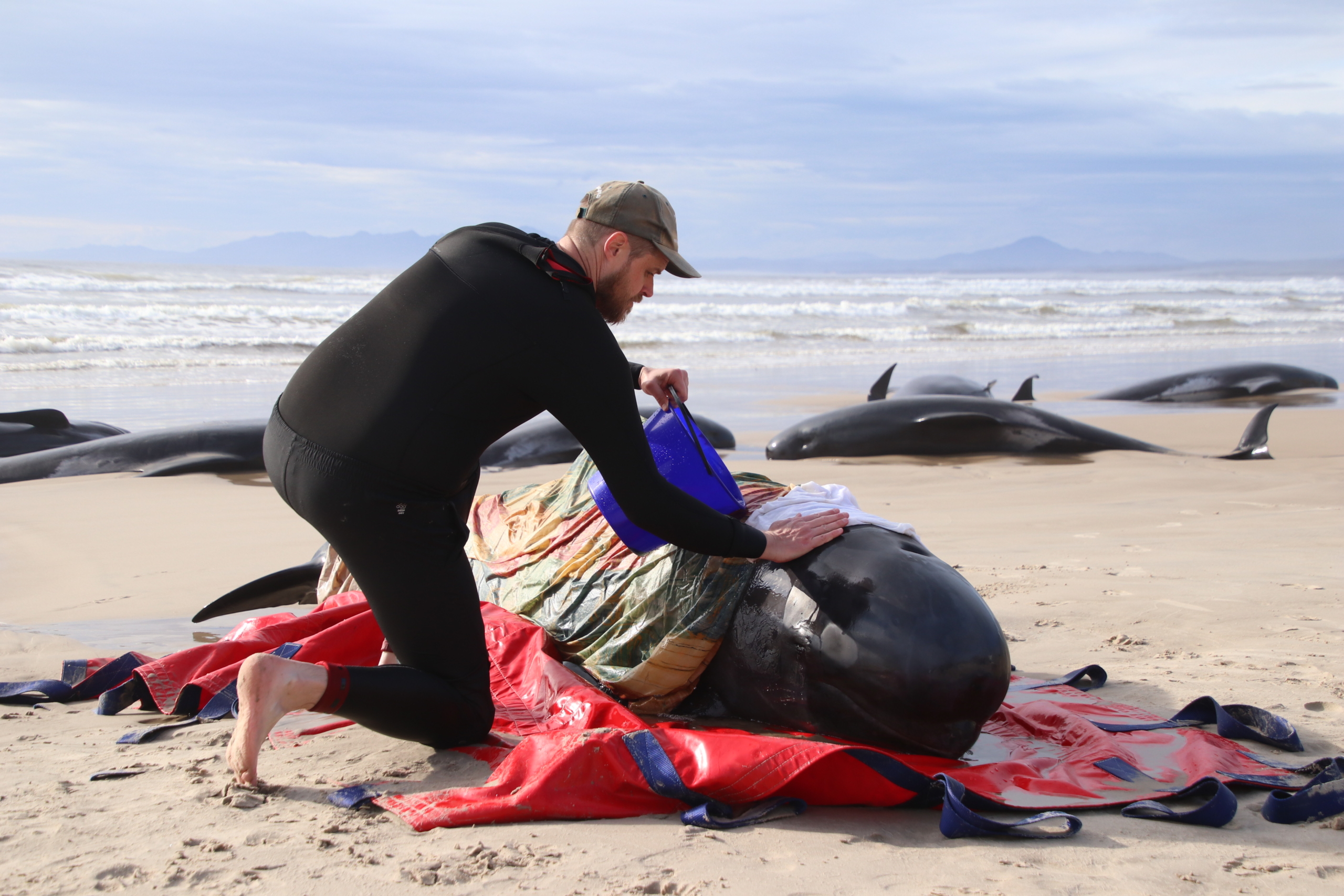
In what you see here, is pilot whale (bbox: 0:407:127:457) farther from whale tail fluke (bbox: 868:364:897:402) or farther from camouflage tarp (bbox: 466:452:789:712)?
whale tail fluke (bbox: 868:364:897:402)

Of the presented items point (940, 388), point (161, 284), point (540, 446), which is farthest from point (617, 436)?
point (161, 284)

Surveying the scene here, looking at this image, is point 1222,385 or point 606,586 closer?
point 606,586

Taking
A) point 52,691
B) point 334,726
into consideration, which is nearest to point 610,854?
point 334,726

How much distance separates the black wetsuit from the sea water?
0.30 feet

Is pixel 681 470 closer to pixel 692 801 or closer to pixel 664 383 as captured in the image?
pixel 664 383

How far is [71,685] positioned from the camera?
4020mm

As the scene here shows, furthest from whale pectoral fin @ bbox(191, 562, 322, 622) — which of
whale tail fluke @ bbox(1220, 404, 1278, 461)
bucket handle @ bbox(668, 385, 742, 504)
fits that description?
whale tail fluke @ bbox(1220, 404, 1278, 461)

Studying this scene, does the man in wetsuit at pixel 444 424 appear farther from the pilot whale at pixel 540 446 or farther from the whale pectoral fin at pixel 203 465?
the pilot whale at pixel 540 446

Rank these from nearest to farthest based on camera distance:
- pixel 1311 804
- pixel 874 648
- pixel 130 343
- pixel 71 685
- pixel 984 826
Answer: pixel 984 826 → pixel 1311 804 → pixel 874 648 → pixel 71 685 → pixel 130 343

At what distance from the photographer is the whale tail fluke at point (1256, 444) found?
986 cm

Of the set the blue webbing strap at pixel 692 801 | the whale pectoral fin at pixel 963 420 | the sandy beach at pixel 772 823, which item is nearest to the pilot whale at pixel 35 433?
the sandy beach at pixel 772 823

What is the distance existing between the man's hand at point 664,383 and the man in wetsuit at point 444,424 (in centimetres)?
49

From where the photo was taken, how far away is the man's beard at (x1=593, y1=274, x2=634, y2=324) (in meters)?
3.24

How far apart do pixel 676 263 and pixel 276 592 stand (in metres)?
3.11
